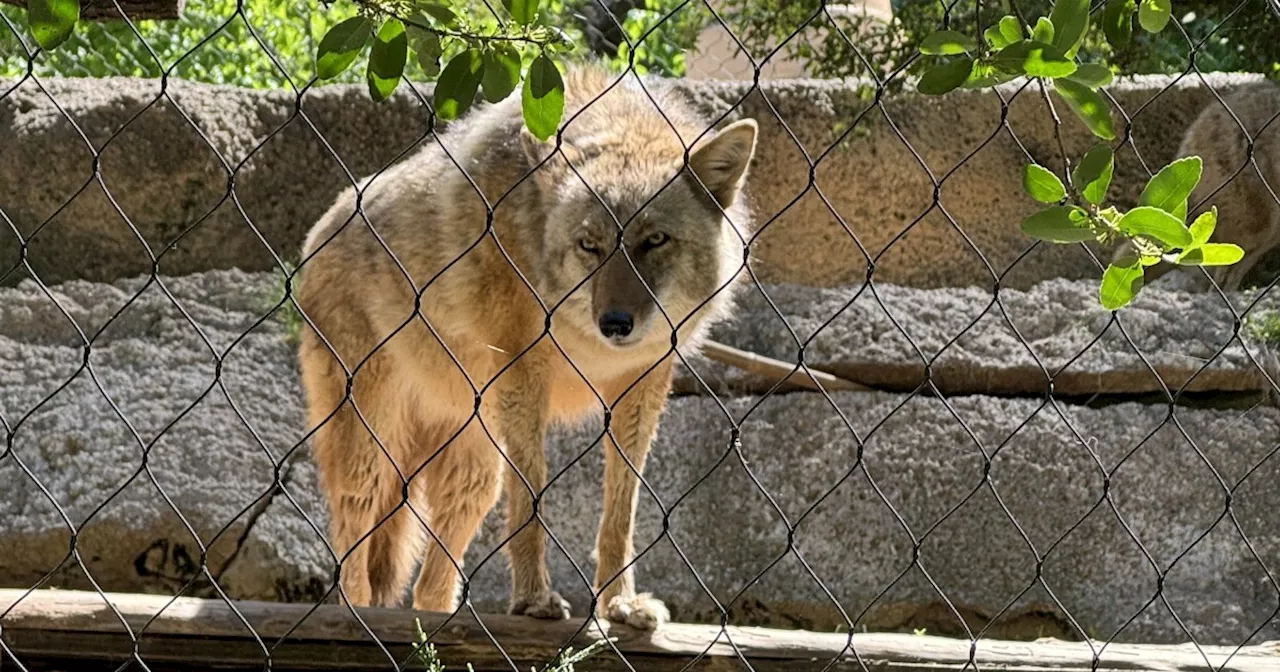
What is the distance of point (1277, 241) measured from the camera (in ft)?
22.3

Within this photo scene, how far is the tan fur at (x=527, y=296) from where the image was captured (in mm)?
4039

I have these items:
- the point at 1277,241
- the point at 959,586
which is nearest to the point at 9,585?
the point at 959,586

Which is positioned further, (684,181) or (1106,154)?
(684,181)

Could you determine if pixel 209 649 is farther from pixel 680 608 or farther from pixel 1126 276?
pixel 680 608

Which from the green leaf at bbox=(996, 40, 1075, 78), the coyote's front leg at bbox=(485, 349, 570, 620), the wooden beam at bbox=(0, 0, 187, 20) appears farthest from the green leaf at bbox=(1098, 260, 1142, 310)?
the coyote's front leg at bbox=(485, 349, 570, 620)

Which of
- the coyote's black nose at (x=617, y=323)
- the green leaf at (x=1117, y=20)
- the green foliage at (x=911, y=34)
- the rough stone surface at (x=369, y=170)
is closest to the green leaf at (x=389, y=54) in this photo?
the green leaf at (x=1117, y=20)

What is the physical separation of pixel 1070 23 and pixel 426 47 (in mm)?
919

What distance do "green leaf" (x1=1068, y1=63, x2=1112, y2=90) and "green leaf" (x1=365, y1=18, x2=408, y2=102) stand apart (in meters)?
0.95

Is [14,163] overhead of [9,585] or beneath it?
overhead

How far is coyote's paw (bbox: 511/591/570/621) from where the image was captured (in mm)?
3693

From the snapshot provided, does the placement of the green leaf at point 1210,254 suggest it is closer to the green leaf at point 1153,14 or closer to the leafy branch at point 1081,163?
the leafy branch at point 1081,163

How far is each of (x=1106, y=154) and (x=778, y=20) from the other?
15.0ft

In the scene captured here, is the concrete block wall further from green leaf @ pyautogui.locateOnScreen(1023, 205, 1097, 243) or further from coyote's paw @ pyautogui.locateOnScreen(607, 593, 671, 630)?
green leaf @ pyautogui.locateOnScreen(1023, 205, 1097, 243)

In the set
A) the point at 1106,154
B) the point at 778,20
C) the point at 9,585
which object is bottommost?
the point at 9,585
